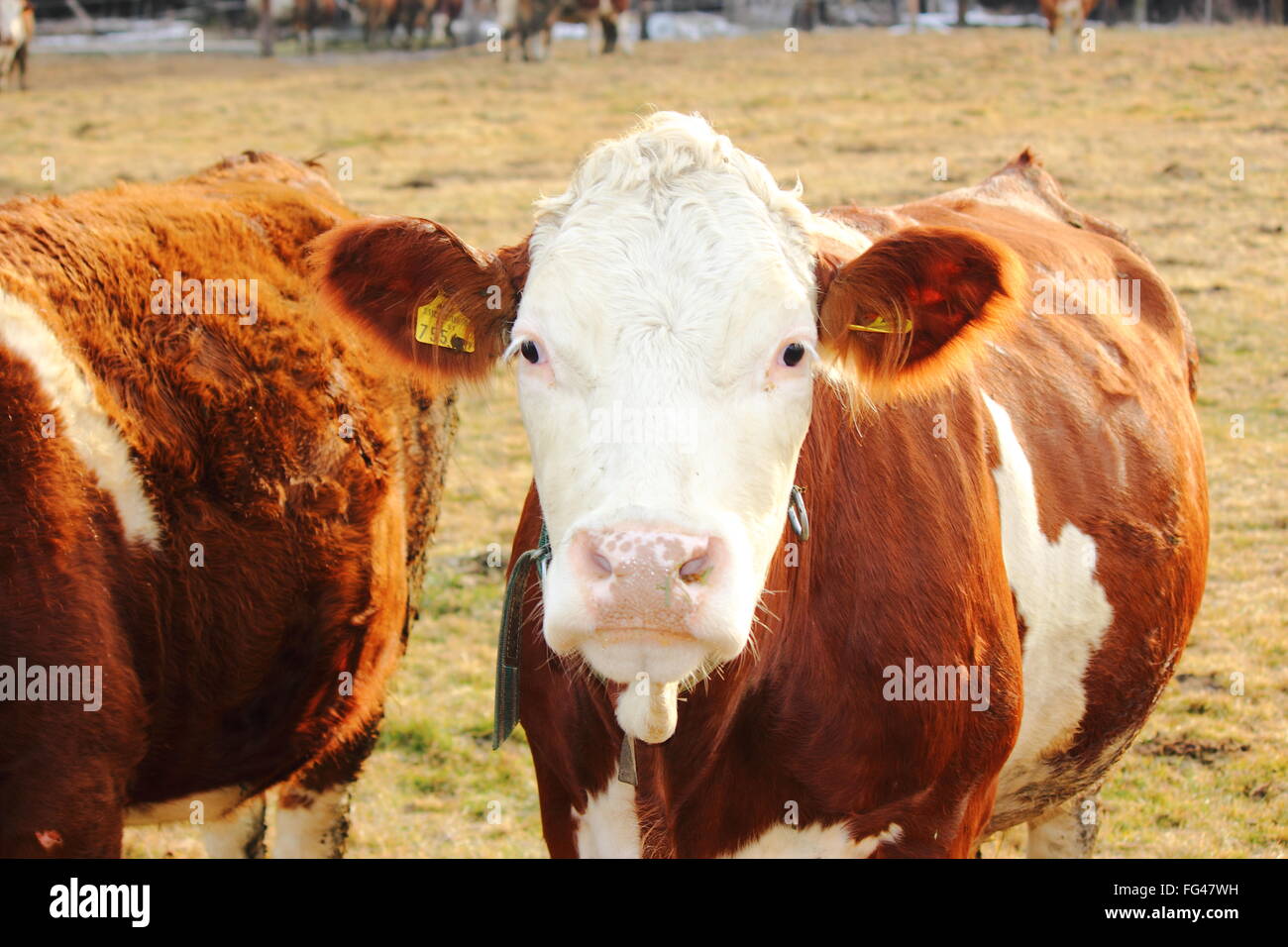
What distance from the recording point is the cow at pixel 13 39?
71.2 feet

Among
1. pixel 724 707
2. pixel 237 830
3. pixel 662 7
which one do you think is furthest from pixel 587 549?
pixel 662 7

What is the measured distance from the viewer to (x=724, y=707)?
2785 mm

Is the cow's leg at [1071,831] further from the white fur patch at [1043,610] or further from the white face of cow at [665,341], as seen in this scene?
the white face of cow at [665,341]

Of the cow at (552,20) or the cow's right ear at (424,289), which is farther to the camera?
the cow at (552,20)

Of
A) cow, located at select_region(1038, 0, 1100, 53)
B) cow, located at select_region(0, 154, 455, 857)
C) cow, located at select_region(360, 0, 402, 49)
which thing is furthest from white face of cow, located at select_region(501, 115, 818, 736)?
cow, located at select_region(360, 0, 402, 49)

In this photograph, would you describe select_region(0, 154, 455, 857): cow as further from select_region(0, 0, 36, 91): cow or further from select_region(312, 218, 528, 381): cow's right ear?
select_region(0, 0, 36, 91): cow

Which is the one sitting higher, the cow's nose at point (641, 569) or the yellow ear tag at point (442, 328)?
the yellow ear tag at point (442, 328)

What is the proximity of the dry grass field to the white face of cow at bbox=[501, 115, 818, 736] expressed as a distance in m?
0.54

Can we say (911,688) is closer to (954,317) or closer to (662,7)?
(954,317)

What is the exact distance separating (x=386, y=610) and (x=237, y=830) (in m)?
0.96

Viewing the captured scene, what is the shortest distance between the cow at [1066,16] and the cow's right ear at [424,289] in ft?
72.4

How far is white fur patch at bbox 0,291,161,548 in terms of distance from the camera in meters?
3.21
